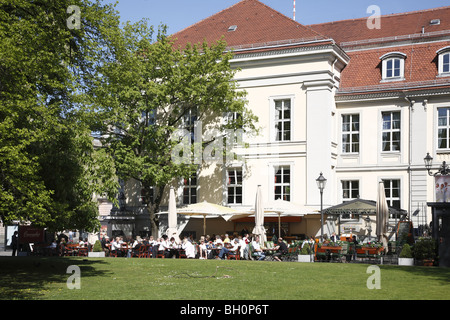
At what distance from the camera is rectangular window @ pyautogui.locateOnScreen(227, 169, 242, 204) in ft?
120

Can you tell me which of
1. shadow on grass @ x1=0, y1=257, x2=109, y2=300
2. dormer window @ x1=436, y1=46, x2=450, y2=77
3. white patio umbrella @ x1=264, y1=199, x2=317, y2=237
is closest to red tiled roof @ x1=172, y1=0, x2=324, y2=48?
dormer window @ x1=436, y1=46, x2=450, y2=77

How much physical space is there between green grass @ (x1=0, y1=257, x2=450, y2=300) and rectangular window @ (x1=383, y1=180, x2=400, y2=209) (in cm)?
1465

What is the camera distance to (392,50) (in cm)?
3734

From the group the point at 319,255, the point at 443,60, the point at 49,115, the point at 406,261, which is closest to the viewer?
the point at 49,115

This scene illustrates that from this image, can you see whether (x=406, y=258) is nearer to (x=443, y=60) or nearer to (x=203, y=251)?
(x=203, y=251)

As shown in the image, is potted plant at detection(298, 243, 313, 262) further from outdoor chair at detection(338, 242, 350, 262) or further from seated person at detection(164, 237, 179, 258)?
seated person at detection(164, 237, 179, 258)

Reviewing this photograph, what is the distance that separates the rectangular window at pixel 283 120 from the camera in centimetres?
3569

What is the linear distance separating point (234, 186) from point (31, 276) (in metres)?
19.8

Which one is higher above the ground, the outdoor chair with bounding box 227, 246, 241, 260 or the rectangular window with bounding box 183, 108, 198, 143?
the rectangular window with bounding box 183, 108, 198, 143

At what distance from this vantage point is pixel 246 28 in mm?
39125

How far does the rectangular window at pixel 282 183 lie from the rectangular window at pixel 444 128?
28.4 ft

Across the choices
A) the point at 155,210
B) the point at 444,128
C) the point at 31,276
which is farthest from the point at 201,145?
the point at 31,276

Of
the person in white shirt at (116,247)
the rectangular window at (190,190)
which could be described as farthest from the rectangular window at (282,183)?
the person in white shirt at (116,247)
